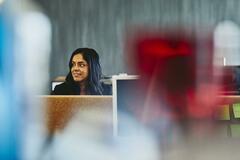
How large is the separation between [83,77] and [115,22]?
20 centimetres

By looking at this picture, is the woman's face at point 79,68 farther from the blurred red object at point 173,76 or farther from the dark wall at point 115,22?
the blurred red object at point 173,76

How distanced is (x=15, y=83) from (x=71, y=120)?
22 centimetres

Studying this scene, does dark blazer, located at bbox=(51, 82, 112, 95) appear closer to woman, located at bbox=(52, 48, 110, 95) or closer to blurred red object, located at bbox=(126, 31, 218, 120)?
woman, located at bbox=(52, 48, 110, 95)

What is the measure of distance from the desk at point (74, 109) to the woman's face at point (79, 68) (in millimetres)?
64

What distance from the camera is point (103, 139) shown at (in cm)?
115

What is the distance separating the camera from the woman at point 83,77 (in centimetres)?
112

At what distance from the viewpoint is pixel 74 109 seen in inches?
45.6

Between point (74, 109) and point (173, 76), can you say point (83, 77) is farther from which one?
point (173, 76)

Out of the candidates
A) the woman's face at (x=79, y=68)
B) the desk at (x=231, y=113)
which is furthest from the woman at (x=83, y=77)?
the desk at (x=231, y=113)

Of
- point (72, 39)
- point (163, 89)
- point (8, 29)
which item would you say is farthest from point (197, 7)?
point (8, 29)

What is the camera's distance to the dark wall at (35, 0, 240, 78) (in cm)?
110

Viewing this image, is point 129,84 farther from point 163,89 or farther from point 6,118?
point 6,118

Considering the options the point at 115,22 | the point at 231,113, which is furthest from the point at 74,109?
the point at 231,113

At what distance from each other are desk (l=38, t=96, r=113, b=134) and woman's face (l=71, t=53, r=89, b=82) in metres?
0.06
